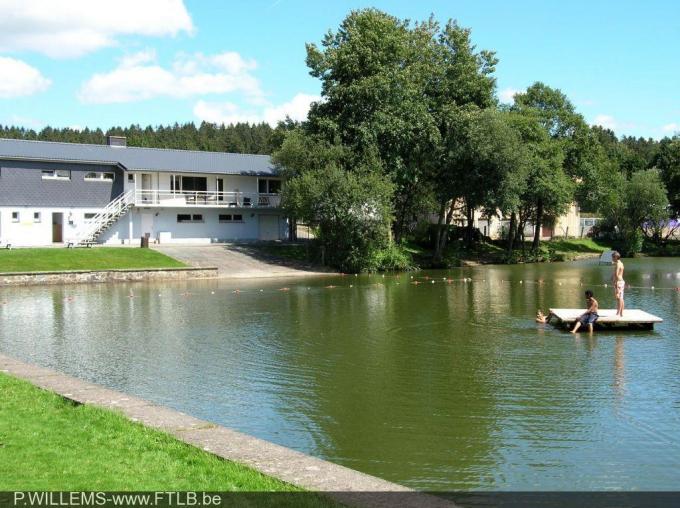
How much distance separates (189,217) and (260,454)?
160 ft

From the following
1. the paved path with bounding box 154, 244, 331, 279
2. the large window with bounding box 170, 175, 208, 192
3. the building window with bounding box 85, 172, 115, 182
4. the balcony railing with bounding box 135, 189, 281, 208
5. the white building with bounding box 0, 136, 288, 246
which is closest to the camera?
the paved path with bounding box 154, 244, 331, 279

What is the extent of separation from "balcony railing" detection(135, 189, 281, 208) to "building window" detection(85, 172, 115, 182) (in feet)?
8.01

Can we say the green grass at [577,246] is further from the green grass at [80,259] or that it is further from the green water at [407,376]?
the green water at [407,376]

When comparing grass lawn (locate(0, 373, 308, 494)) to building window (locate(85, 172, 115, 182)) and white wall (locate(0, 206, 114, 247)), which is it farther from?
building window (locate(85, 172, 115, 182))

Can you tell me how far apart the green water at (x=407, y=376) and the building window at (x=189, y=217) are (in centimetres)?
2439

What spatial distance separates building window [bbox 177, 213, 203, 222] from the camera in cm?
5506

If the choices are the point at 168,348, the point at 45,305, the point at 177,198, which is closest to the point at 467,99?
the point at 177,198

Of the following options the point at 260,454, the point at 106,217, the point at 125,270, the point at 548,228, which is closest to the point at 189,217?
the point at 106,217

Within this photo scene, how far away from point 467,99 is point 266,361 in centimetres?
4145

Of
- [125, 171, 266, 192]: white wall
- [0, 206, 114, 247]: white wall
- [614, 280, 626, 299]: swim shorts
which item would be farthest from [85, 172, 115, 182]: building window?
[614, 280, 626, 299]: swim shorts

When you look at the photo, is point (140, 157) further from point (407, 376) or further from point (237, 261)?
point (407, 376)

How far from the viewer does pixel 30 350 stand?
60.3 feet

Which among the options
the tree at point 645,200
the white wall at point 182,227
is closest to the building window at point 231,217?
the white wall at point 182,227

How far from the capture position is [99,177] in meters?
52.5
